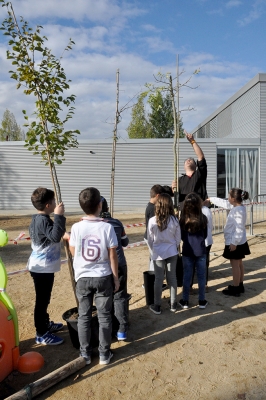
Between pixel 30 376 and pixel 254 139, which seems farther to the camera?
pixel 254 139

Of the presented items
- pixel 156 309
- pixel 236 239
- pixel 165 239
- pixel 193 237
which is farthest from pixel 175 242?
pixel 236 239

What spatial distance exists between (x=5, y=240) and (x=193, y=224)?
7.92 ft

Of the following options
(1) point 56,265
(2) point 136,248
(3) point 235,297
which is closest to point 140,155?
(2) point 136,248

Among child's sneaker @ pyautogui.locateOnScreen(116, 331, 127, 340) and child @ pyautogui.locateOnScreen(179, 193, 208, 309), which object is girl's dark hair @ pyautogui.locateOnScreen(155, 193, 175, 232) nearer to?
child @ pyautogui.locateOnScreen(179, 193, 208, 309)

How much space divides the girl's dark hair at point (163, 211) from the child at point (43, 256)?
1296mm

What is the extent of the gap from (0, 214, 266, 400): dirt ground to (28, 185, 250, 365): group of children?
193 millimetres

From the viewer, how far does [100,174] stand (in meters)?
18.7

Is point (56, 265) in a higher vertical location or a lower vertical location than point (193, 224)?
lower

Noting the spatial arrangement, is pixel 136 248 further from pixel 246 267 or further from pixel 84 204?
pixel 84 204

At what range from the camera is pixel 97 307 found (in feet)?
10.9

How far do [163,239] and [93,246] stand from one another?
139cm

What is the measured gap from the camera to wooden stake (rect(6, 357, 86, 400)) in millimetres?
2762

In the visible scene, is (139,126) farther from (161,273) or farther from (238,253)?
(161,273)

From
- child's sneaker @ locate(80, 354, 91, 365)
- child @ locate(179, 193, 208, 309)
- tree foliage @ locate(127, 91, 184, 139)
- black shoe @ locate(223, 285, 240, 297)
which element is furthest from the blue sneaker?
tree foliage @ locate(127, 91, 184, 139)
